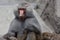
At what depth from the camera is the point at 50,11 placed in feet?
24.8

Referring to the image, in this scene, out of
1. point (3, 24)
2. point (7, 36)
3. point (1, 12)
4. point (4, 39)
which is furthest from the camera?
point (1, 12)

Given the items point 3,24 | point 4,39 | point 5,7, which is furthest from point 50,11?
point 4,39

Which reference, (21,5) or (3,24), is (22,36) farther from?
(3,24)

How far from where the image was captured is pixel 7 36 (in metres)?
4.29

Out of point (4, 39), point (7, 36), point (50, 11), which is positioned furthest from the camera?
point (50, 11)

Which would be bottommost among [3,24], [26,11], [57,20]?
[3,24]

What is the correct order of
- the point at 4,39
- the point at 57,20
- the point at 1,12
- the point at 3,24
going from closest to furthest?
the point at 4,39 < the point at 57,20 < the point at 3,24 < the point at 1,12

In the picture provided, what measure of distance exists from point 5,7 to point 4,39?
6.01 m

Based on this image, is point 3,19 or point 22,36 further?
point 3,19

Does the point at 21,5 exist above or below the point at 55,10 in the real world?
above

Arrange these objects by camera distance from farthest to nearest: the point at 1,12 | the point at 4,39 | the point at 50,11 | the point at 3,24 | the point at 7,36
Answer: the point at 1,12 → the point at 3,24 → the point at 50,11 → the point at 7,36 → the point at 4,39

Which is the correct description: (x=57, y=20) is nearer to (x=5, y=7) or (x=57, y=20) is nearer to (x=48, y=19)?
(x=48, y=19)

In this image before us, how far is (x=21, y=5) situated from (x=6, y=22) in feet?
14.5

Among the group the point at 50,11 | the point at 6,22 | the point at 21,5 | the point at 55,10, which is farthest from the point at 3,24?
the point at 21,5
